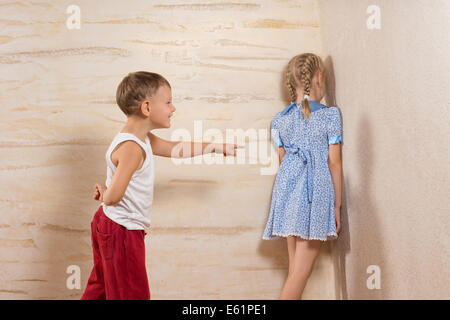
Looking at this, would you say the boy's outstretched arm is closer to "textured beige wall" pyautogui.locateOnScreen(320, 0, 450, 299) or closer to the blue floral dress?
the blue floral dress

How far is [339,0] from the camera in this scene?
1.71m

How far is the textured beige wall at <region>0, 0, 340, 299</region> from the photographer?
181 cm

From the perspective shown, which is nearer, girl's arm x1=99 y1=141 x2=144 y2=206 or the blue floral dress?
girl's arm x1=99 y1=141 x2=144 y2=206

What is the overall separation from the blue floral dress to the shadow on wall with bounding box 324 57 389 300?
3.3 inches

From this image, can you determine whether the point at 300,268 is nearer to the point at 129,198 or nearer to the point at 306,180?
the point at 306,180

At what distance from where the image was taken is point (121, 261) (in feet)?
4.37

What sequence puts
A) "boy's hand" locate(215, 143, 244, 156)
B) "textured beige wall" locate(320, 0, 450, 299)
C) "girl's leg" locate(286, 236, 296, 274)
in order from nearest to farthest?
"textured beige wall" locate(320, 0, 450, 299) → "boy's hand" locate(215, 143, 244, 156) → "girl's leg" locate(286, 236, 296, 274)

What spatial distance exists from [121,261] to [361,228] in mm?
826

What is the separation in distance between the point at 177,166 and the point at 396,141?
91 centimetres

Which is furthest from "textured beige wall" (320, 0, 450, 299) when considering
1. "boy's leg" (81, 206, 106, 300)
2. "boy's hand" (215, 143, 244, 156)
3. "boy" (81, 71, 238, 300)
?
"boy's leg" (81, 206, 106, 300)

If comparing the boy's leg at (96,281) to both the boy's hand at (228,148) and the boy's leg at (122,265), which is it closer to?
the boy's leg at (122,265)

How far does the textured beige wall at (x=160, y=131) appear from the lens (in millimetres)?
1812

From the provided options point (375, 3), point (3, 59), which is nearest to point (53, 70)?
point (3, 59)

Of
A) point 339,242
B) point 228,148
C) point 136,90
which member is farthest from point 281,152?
point 136,90
